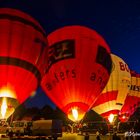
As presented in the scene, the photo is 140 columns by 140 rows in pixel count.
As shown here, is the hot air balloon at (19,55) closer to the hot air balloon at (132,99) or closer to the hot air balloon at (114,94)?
the hot air balloon at (114,94)

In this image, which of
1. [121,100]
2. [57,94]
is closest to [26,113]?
[121,100]

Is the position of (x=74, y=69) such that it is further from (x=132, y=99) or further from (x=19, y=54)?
(x=132, y=99)

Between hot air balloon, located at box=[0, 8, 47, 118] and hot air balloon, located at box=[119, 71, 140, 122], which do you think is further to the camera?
→ hot air balloon, located at box=[119, 71, 140, 122]

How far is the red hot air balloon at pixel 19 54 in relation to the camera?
19.9 metres

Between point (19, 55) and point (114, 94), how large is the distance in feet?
37.6

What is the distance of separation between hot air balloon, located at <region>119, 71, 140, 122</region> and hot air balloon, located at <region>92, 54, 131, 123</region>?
333cm

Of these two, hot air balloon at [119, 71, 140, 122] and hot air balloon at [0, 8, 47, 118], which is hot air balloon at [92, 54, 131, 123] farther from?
hot air balloon at [0, 8, 47, 118]

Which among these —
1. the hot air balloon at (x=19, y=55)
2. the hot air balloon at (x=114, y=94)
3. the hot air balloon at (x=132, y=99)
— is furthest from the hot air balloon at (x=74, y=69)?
the hot air balloon at (x=132, y=99)

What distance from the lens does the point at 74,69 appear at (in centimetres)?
2405

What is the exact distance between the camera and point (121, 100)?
100ft

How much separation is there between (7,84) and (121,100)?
13.1 m

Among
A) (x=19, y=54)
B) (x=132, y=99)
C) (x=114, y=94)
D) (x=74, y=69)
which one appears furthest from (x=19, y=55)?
(x=132, y=99)

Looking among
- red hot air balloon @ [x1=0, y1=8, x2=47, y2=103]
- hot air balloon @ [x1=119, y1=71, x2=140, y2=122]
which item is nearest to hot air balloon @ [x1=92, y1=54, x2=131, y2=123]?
hot air balloon @ [x1=119, y1=71, x2=140, y2=122]

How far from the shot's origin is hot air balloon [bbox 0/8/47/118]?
19938mm
